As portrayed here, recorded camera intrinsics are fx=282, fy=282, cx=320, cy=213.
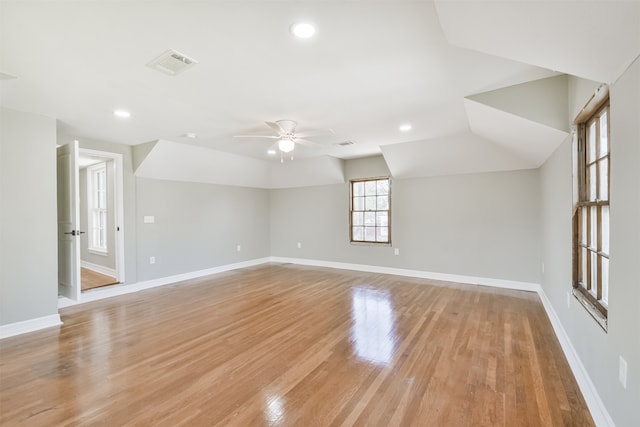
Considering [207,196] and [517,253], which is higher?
[207,196]

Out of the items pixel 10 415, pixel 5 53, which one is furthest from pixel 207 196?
pixel 10 415

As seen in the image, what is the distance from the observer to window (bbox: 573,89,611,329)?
1.85m

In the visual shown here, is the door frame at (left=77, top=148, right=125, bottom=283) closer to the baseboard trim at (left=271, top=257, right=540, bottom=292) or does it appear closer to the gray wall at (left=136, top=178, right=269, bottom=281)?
the gray wall at (left=136, top=178, right=269, bottom=281)

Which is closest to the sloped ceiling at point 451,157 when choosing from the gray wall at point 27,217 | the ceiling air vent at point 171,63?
the ceiling air vent at point 171,63

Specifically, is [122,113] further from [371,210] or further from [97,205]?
[371,210]

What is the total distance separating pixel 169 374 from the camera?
7.25ft

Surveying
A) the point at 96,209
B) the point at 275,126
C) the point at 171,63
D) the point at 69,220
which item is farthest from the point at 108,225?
the point at 171,63

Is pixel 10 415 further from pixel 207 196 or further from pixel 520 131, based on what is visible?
pixel 520 131

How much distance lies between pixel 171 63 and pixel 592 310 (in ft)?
11.2

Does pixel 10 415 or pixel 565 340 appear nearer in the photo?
pixel 10 415

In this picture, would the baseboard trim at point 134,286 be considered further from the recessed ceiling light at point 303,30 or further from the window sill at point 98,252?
the recessed ceiling light at point 303,30

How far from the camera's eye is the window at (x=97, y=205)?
596 cm

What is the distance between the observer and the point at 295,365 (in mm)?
2334

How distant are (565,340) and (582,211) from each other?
1.18 m
